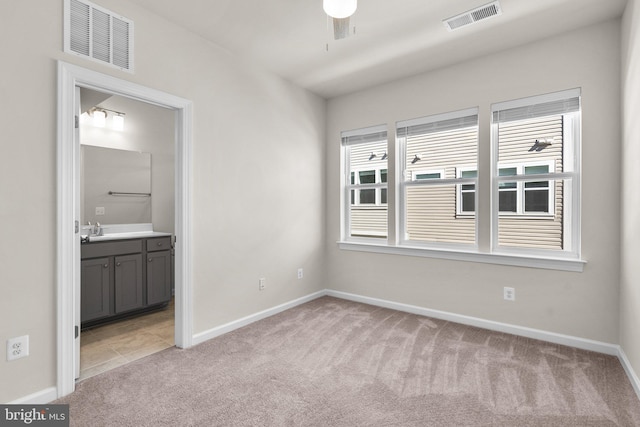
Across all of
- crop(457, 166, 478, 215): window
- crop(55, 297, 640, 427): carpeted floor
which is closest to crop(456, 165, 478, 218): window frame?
crop(457, 166, 478, 215): window

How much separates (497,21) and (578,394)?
2.78 m

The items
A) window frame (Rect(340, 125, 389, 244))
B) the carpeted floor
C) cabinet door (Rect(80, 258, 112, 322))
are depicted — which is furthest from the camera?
window frame (Rect(340, 125, 389, 244))

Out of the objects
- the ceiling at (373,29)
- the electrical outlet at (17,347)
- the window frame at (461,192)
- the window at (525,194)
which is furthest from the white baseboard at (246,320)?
the ceiling at (373,29)

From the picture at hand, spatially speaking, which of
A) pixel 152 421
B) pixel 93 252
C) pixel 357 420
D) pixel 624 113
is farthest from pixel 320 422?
pixel 624 113

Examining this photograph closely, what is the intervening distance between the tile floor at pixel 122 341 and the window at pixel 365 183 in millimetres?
2445

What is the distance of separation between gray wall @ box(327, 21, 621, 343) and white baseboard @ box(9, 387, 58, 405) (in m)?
3.08

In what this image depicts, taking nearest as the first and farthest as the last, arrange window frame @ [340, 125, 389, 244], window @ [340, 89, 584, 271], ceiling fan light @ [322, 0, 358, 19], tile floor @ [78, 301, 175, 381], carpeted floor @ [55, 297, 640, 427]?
1. ceiling fan light @ [322, 0, 358, 19]
2. carpeted floor @ [55, 297, 640, 427]
3. tile floor @ [78, 301, 175, 381]
4. window @ [340, 89, 584, 271]
5. window frame @ [340, 125, 389, 244]

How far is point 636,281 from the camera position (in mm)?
2199

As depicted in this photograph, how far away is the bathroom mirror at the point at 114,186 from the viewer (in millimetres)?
3900

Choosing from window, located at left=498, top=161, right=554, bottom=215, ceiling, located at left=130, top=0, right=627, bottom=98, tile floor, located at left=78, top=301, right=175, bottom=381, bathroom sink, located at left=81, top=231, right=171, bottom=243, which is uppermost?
ceiling, located at left=130, top=0, right=627, bottom=98

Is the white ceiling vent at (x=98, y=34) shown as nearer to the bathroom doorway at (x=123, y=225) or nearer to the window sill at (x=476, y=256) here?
the bathroom doorway at (x=123, y=225)

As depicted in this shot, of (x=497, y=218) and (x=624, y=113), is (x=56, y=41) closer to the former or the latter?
(x=497, y=218)

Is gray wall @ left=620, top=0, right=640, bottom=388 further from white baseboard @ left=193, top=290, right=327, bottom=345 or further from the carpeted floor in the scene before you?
white baseboard @ left=193, top=290, right=327, bottom=345

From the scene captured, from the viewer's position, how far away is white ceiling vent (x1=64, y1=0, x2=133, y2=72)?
85.6 inches
